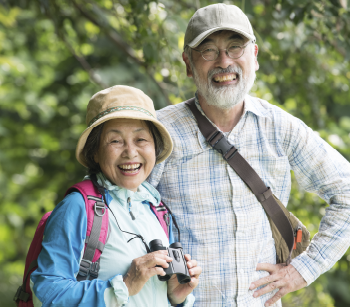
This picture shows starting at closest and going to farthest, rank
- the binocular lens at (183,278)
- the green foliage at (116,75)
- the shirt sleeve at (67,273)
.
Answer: the shirt sleeve at (67,273), the binocular lens at (183,278), the green foliage at (116,75)

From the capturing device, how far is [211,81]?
218 cm

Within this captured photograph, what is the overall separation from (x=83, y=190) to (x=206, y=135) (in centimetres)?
78

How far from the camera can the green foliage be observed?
3.35 meters

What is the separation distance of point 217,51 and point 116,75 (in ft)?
8.21

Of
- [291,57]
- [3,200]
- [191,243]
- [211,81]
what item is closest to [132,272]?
[191,243]

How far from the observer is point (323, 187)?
7.55 feet

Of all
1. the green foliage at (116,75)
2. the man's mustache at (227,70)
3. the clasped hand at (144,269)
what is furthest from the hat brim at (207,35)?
the clasped hand at (144,269)

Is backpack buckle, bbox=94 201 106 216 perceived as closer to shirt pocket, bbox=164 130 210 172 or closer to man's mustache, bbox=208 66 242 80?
shirt pocket, bbox=164 130 210 172

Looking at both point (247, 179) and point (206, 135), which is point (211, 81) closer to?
point (206, 135)

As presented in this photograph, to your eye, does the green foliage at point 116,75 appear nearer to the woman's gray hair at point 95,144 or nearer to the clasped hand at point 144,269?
the woman's gray hair at point 95,144

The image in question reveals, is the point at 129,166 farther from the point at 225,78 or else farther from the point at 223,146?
the point at 225,78

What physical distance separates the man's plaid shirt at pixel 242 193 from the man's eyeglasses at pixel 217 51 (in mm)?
287

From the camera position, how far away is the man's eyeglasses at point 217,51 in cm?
216

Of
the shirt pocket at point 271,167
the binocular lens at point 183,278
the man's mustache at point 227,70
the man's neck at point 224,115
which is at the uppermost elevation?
the man's mustache at point 227,70
